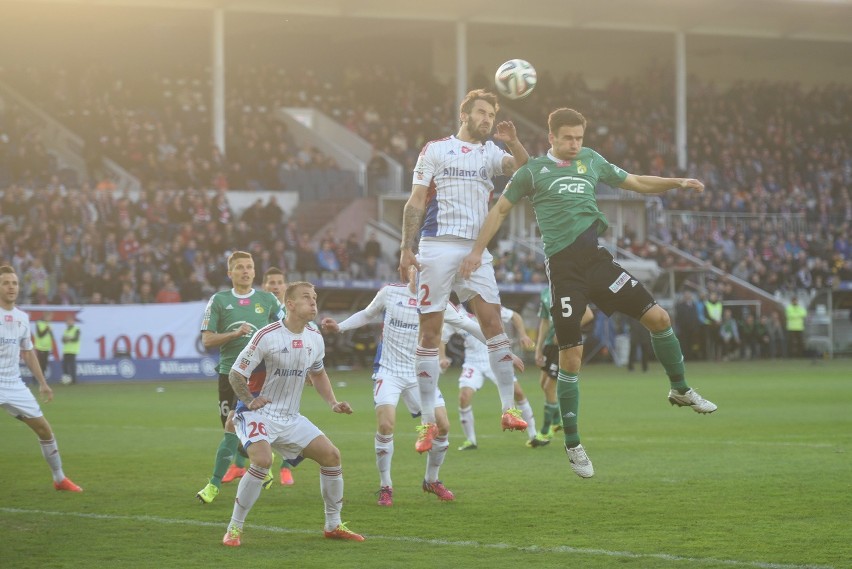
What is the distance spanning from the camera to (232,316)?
12227 mm

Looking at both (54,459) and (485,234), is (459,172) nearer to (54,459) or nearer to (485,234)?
Answer: (485,234)

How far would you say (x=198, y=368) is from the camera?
99.5ft

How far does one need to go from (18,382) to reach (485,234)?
5.30 metres

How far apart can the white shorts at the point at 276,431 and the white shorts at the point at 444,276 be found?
1707 millimetres

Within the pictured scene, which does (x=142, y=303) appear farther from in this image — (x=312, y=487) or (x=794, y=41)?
(x=794, y=41)

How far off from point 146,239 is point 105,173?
4.85 m

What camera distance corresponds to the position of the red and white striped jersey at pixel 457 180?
10703mm

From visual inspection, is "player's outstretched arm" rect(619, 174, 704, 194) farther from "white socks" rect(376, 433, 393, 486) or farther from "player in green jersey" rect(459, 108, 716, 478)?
"white socks" rect(376, 433, 393, 486)

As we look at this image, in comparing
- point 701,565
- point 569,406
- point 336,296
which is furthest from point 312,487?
point 336,296

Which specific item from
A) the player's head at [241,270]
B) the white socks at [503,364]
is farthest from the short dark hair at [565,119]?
the player's head at [241,270]

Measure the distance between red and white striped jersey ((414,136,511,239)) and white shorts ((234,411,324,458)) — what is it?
83.4 inches

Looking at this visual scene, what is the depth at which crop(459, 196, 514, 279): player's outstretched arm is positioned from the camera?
32.7 ft

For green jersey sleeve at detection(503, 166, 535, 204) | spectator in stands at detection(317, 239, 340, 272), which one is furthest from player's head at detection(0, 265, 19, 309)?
→ spectator in stands at detection(317, 239, 340, 272)

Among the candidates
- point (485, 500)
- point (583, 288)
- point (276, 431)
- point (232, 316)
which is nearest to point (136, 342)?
point (232, 316)
